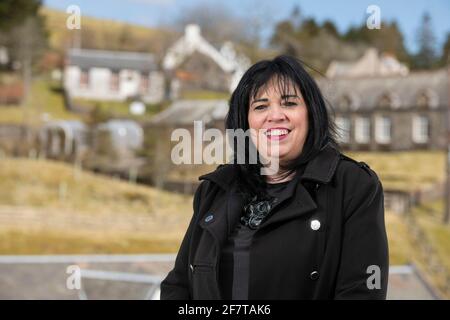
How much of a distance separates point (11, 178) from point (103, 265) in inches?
835

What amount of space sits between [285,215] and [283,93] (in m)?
0.59

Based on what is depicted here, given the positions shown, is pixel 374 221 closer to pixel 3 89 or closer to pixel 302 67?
pixel 302 67

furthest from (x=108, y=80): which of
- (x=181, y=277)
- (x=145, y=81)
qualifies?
(x=181, y=277)

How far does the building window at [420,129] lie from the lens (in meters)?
40.3

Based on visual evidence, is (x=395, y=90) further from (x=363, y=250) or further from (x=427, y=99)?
(x=363, y=250)

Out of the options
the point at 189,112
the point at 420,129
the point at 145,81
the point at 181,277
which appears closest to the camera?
the point at 181,277

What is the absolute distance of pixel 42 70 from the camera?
60.9m

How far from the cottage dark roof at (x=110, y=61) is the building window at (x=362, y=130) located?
77.4 feet

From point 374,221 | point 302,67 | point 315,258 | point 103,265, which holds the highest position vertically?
point 302,67

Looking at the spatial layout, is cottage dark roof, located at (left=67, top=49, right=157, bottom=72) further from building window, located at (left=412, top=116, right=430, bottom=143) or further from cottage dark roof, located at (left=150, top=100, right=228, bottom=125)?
building window, located at (left=412, top=116, right=430, bottom=143)

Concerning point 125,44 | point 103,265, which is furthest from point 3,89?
point 103,265

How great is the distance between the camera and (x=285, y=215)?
2547mm

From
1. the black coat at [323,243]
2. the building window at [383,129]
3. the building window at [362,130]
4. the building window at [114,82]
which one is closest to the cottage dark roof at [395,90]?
the building window at [362,130]

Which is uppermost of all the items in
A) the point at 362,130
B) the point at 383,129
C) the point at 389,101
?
the point at 389,101
